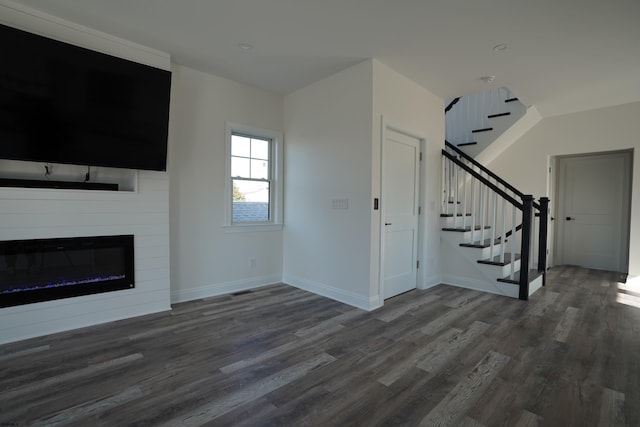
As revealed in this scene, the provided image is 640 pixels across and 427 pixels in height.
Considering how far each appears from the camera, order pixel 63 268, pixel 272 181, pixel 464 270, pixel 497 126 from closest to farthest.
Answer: pixel 63 268, pixel 464 270, pixel 272 181, pixel 497 126

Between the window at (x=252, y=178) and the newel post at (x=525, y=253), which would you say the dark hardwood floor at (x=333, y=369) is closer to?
the newel post at (x=525, y=253)

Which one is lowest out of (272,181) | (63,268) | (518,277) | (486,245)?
(518,277)

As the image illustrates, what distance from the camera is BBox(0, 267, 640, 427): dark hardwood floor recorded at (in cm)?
172

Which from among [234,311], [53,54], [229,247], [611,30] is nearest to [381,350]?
[234,311]

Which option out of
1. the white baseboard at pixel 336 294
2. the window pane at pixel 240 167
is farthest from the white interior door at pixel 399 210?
the window pane at pixel 240 167

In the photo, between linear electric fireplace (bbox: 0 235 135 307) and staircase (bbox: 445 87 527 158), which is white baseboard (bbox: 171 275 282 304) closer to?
linear electric fireplace (bbox: 0 235 135 307)

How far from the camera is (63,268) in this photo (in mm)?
2775

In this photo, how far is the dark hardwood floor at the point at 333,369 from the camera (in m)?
1.72

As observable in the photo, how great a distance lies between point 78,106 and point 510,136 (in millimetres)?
6106

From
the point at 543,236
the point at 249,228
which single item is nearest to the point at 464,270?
the point at 543,236

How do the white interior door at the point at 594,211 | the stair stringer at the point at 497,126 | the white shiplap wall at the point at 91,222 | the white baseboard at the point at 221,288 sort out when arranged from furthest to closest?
the white interior door at the point at 594,211, the stair stringer at the point at 497,126, the white baseboard at the point at 221,288, the white shiplap wall at the point at 91,222

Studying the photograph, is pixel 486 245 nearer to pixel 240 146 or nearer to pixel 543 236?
pixel 543 236

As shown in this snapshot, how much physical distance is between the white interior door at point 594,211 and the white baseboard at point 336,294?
4870mm

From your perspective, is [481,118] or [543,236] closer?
[543,236]
